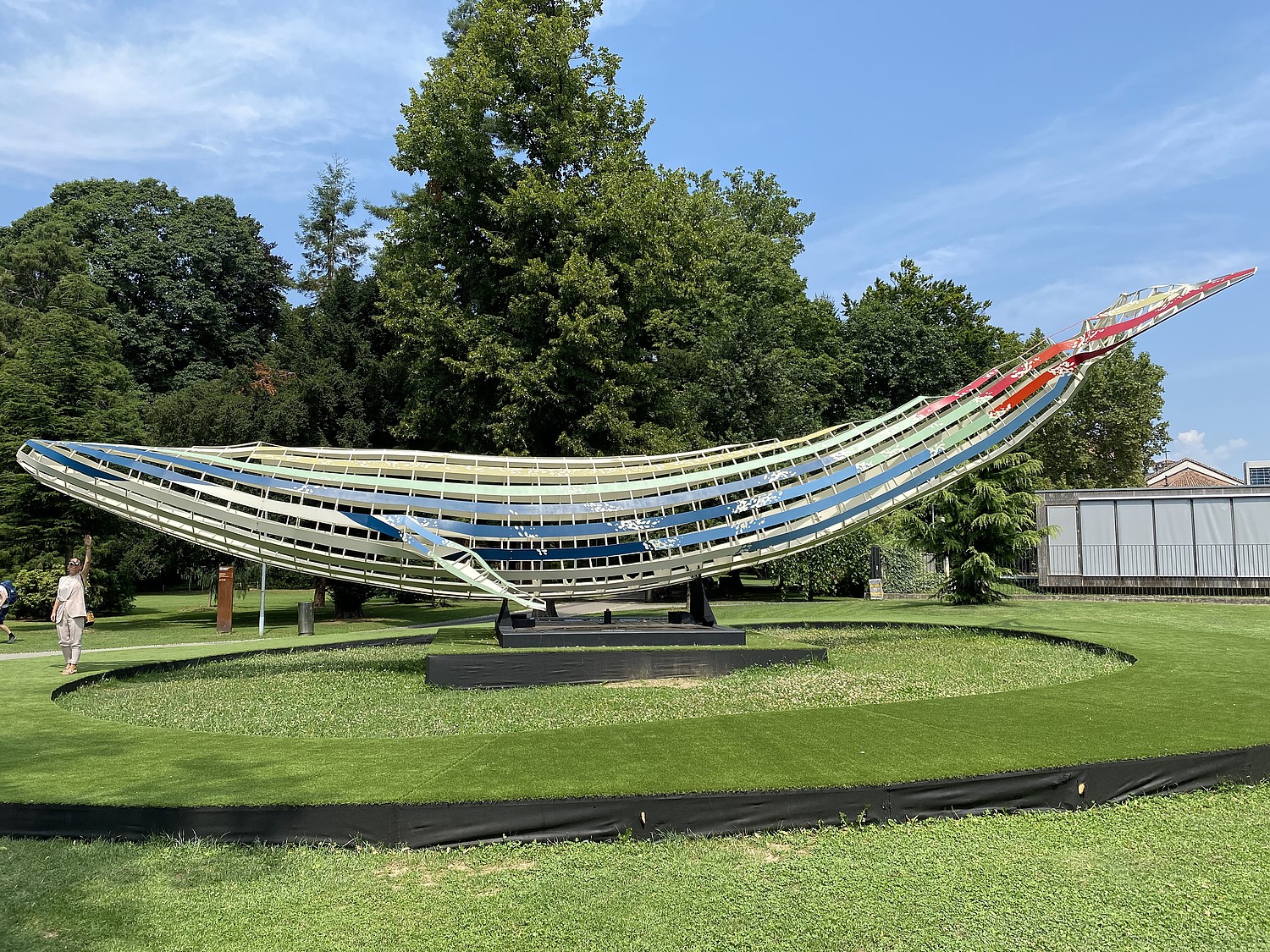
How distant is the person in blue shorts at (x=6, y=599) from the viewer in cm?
2082

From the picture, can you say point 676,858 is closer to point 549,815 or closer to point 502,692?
point 549,815

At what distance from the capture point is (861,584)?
3191cm

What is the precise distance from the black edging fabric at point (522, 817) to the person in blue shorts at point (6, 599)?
17.2 metres

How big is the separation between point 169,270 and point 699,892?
5185 cm

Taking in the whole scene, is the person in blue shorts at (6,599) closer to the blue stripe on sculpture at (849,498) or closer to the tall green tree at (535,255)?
the tall green tree at (535,255)

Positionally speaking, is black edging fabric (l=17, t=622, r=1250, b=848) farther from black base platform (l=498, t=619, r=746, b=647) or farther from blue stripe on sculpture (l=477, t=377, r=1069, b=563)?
blue stripe on sculpture (l=477, t=377, r=1069, b=563)

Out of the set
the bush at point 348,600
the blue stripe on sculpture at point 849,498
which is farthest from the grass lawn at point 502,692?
the bush at point 348,600

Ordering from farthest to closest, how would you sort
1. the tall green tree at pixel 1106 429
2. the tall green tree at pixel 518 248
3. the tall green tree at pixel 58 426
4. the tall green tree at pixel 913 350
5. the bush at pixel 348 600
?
the tall green tree at pixel 1106 429 < the tall green tree at pixel 913 350 < the bush at pixel 348 600 < the tall green tree at pixel 58 426 < the tall green tree at pixel 518 248

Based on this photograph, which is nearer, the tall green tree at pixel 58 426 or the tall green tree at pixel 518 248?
the tall green tree at pixel 518 248

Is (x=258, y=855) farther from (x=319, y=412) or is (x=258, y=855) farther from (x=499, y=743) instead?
(x=319, y=412)

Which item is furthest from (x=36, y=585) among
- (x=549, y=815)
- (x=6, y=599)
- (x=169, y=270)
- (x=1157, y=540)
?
(x=1157, y=540)

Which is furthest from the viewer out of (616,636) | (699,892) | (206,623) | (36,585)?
(206,623)

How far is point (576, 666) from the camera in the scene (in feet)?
42.9

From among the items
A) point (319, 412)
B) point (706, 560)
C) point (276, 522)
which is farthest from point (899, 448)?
point (319, 412)
